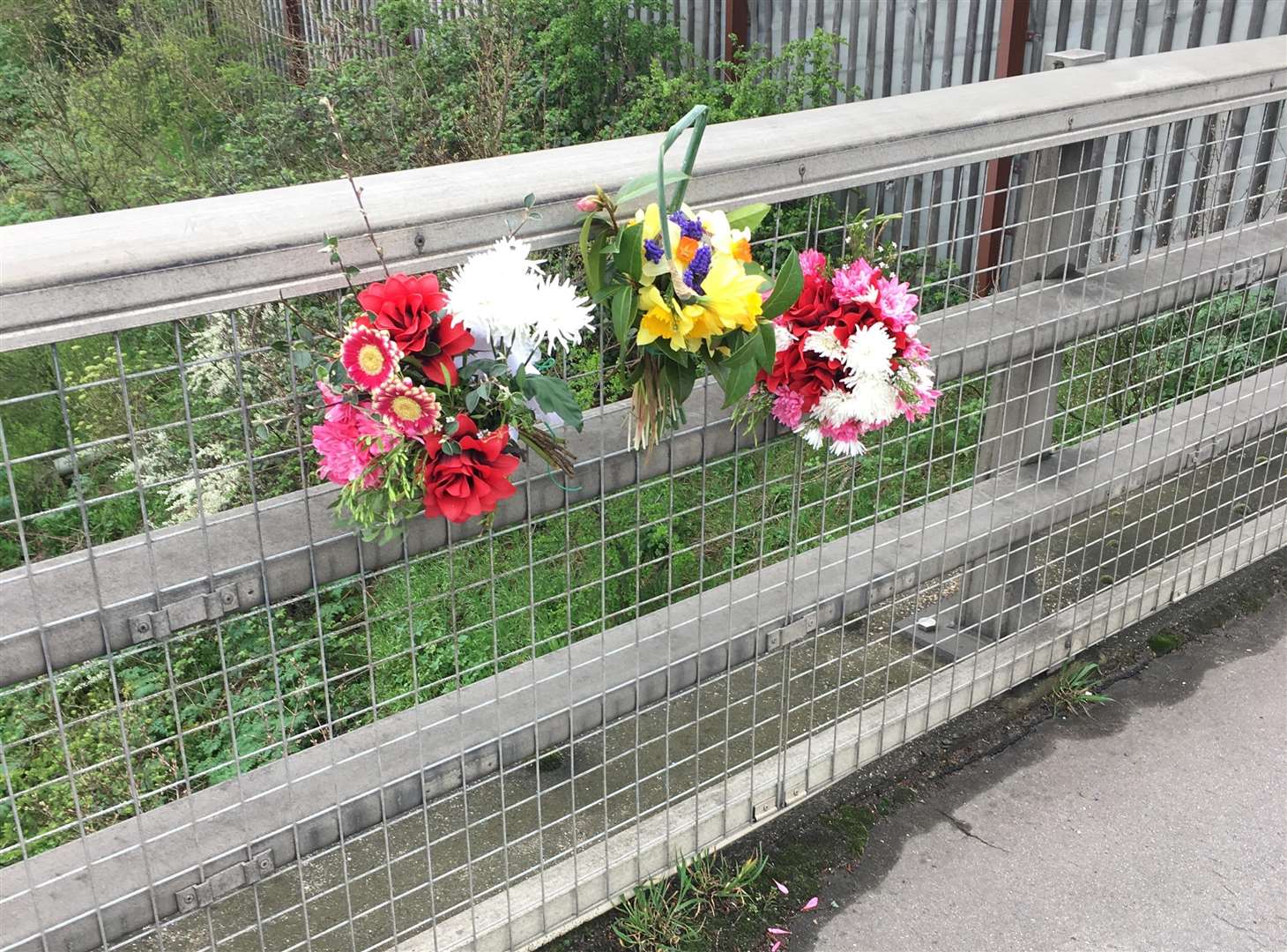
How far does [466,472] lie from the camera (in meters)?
1.76

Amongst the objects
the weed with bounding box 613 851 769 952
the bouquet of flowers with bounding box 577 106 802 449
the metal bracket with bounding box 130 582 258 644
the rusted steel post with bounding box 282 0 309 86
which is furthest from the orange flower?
the rusted steel post with bounding box 282 0 309 86

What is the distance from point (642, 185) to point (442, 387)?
443mm

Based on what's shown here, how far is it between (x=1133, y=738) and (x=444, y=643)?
2.03 metres

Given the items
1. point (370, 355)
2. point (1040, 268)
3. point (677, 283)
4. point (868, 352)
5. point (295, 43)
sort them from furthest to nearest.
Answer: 1. point (295, 43)
2. point (1040, 268)
3. point (868, 352)
4. point (677, 283)
5. point (370, 355)

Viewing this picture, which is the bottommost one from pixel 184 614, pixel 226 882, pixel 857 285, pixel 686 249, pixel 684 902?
pixel 684 902

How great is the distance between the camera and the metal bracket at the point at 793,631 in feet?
8.59

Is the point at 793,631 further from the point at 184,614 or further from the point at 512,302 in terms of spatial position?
the point at 184,614

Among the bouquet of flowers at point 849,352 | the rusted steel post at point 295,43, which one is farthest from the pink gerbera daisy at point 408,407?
the rusted steel post at point 295,43

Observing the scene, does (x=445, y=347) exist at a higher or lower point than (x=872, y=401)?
higher

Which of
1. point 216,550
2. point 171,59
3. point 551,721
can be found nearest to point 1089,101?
point 551,721

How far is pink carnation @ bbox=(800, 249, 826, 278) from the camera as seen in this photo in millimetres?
2219

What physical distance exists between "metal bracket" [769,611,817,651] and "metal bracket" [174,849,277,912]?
1.10 meters

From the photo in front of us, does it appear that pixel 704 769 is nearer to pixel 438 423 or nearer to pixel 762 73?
pixel 438 423

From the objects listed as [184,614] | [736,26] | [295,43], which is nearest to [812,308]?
[184,614]
